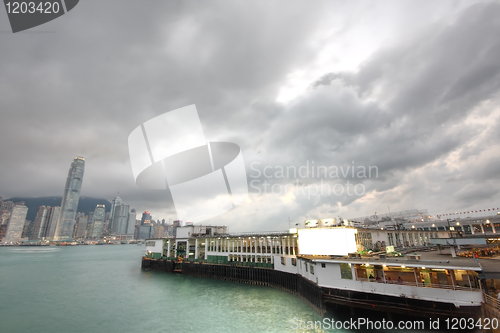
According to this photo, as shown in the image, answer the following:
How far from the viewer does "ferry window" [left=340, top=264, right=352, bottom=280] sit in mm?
23514

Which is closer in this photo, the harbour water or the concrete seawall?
the harbour water

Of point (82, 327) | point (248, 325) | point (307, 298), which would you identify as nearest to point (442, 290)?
point (307, 298)

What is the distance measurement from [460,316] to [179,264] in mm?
54926

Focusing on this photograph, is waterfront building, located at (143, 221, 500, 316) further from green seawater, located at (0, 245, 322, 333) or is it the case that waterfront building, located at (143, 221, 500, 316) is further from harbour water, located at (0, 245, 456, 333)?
green seawater, located at (0, 245, 322, 333)

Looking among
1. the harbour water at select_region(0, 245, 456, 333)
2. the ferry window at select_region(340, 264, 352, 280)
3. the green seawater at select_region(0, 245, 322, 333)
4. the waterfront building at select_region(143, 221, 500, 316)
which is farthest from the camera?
the green seawater at select_region(0, 245, 322, 333)

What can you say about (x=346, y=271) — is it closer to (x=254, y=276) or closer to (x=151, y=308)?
(x=254, y=276)

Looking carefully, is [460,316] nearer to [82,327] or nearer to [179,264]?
[82,327]

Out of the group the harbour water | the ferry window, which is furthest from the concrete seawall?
the ferry window

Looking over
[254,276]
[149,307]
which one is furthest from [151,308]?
[254,276]

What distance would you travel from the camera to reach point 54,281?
171 ft

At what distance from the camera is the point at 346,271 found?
937 inches

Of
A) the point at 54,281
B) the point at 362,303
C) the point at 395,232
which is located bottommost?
the point at 54,281

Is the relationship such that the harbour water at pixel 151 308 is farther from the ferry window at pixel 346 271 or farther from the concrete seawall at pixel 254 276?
the ferry window at pixel 346 271

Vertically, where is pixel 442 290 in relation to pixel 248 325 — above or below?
above
